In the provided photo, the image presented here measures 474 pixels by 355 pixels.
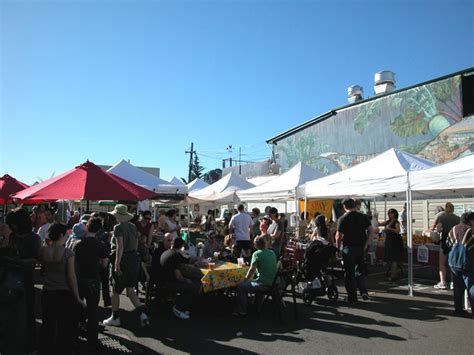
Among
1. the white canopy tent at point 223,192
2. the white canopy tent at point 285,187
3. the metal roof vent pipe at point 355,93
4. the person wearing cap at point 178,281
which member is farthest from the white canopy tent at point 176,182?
the metal roof vent pipe at point 355,93

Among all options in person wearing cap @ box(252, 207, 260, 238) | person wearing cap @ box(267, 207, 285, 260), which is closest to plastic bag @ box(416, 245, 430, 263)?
person wearing cap @ box(267, 207, 285, 260)

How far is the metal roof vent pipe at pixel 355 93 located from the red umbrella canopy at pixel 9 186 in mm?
18954

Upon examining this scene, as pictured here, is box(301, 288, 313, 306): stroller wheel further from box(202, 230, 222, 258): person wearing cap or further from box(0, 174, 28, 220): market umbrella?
box(0, 174, 28, 220): market umbrella

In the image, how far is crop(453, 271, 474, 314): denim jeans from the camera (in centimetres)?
560

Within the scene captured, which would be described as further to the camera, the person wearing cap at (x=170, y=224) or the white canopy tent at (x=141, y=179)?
the white canopy tent at (x=141, y=179)

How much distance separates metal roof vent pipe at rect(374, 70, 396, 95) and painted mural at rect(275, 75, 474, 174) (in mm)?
1655

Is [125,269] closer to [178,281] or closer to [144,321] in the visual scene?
[144,321]

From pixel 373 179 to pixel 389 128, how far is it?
1191 cm

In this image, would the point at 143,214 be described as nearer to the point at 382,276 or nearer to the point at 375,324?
the point at 375,324

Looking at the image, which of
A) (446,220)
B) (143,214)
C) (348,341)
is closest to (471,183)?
(446,220)

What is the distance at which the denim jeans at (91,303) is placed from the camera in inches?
180

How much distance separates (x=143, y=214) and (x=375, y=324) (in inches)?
208

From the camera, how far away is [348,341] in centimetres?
491

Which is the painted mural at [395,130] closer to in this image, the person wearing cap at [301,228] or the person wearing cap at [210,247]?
the person wearing cap at [301,228]
